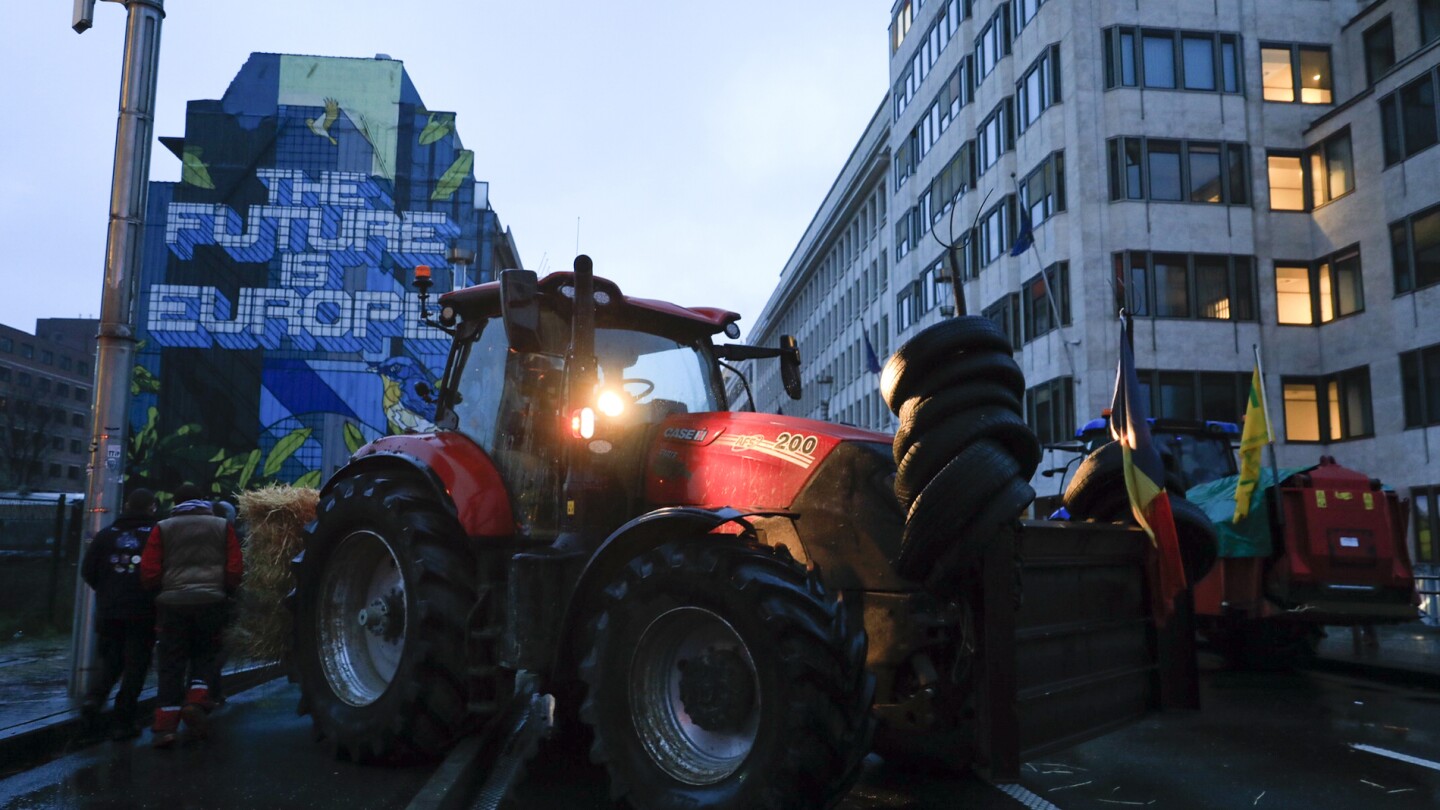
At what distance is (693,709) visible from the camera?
4738 mm

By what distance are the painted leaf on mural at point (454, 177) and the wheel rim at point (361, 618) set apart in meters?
53.2

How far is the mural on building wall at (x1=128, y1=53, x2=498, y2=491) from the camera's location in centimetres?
5400

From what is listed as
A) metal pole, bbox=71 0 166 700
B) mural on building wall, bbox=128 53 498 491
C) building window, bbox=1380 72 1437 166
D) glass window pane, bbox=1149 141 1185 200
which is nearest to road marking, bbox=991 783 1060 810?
metal pole, bbox=71 0 166 700

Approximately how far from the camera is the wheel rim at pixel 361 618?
22.0 ft

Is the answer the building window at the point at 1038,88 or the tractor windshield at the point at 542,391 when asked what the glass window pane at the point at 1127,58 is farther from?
the tractor windshield at the point at 542,391

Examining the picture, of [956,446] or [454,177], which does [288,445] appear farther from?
[956,446]

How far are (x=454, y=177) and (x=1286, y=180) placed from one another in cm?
4100

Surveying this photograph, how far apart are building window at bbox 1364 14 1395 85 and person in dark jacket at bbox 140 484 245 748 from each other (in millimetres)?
31132

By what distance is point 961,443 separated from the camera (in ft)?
14.6

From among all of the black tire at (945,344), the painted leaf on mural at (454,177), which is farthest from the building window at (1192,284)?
the painted leaf on mural at (454,177)

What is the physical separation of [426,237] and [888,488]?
182 feet

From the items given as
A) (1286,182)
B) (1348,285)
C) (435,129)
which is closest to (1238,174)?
(1286,182)

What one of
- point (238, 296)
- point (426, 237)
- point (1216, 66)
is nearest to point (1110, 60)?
point (1216, 66)

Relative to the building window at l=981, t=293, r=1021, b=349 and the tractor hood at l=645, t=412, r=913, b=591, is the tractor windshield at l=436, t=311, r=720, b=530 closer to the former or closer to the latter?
the tractor hood at l=645, t=412, r=913, b=591
